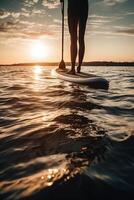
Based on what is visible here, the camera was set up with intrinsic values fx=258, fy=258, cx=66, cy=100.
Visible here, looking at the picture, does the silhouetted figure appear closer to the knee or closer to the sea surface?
the knee

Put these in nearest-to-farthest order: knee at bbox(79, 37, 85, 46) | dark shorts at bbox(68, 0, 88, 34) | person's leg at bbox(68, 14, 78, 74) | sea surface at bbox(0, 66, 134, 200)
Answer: sea surface at bbox(0, 66, 134, 200) < dark shorts at bbox(68, 0, 88, 34) < person's leg at bbox(68, 14, 78, 74) < knee at bbox(79, 37, 85, 46)

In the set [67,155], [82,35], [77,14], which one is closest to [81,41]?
[82,35]

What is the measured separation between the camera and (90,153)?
237cm

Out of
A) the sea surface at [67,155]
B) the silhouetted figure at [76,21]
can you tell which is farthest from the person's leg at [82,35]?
the sea surface at [67,155]

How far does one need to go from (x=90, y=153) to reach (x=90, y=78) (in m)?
5.08

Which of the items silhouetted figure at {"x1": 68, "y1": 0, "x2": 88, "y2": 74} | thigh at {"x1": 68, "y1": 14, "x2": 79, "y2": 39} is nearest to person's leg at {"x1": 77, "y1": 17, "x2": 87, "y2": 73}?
silhouetted figure at {"x1": 68, "y1": 0, "x2": 88, "y2": 74}

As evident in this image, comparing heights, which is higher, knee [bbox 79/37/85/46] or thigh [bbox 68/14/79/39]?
thigh [bbox 68/14/79/39]

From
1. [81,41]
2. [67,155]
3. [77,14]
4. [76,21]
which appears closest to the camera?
[67,155]

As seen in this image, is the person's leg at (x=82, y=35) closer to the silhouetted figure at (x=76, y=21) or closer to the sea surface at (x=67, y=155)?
the silhouetted figure at (x=76, y=21)

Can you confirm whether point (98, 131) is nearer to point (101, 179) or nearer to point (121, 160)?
point (121, 160)

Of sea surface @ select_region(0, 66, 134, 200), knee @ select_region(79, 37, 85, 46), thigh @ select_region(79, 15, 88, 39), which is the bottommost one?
sea surface @ select_region(0, 66, 134, 200)

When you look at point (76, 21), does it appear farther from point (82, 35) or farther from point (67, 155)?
point (67, 155)

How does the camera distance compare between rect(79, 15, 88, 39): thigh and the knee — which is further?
the knee

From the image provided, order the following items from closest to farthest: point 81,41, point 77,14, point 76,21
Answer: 1. point 77,14
2. point 76,21
3. point 81,41
